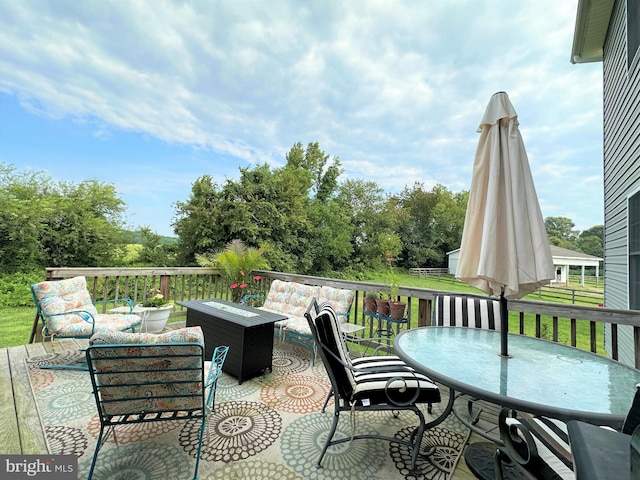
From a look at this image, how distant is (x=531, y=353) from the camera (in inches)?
79.0

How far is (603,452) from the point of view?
63cm

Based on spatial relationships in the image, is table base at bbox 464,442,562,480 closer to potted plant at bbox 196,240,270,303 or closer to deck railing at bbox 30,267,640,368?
deck railing at bbox 30,267,640,368

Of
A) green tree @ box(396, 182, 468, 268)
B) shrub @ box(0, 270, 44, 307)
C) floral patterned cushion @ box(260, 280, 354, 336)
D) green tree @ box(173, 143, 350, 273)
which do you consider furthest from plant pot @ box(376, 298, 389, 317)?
green tree @ box(396, 182, 468, 268)

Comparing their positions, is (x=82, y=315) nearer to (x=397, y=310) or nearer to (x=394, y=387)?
(x=394, y=387)

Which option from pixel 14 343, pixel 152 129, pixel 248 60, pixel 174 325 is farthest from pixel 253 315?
pixel 152 129

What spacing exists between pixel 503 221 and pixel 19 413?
3893 mm

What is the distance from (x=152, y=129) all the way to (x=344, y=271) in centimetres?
1076

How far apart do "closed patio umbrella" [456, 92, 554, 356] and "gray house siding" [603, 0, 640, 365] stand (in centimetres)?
322

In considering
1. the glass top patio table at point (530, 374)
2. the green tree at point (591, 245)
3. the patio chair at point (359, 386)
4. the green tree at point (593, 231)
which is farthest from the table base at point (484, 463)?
the green tree at point (593, 231)

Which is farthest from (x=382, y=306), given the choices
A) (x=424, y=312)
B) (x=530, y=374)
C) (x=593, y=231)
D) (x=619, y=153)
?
(x=593, y=231)

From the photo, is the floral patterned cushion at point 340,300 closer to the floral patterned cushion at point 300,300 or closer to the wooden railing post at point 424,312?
the floral patterned cushion at point 300,300

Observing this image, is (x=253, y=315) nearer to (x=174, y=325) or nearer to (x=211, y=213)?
(x=174, y=325)

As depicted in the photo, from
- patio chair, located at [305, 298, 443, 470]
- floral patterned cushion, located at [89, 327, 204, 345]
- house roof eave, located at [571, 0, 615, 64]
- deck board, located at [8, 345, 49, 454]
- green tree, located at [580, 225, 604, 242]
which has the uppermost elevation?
house roof eave, located at [571, 0, 615, 64]

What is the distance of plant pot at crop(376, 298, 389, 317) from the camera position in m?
3.67
